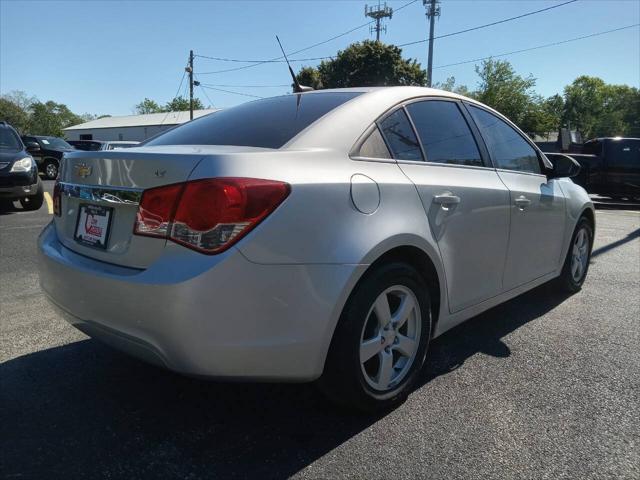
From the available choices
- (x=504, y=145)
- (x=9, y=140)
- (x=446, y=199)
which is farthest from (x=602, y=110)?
(x=446, y=199)

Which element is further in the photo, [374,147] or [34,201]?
[34,201]

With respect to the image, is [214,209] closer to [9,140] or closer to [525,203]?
[525,203]

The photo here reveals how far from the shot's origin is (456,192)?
2.79 meters

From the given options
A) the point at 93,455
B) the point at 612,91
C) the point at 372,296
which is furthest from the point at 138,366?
the point at 612,91

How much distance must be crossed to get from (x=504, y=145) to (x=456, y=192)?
42.1 inches

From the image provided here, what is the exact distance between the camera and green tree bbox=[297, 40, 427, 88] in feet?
132

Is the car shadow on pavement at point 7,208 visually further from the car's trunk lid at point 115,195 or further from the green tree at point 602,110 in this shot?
the green tree at point 602,110

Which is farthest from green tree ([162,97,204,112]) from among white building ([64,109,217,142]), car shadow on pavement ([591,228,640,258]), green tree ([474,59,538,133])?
car shadow on pavement ([591,228,640,258])

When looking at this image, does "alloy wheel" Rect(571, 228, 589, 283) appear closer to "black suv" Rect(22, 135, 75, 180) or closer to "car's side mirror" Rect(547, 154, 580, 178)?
"car's side mirror" Rect(547, 154, 580, 178)

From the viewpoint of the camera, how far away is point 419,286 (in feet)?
8.38

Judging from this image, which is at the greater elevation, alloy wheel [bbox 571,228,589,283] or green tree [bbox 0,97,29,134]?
green tree [bbox 0,97,29,134]

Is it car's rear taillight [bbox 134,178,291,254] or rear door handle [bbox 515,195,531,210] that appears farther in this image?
rear door handle [bbox 515,195,531,210]

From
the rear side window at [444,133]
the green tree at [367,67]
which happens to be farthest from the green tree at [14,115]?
the rear side window at [444,133]

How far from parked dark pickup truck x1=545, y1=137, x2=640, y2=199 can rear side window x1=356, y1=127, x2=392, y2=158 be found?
12.6m
